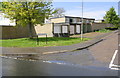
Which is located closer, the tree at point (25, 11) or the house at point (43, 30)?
the tree at point (25, 11)

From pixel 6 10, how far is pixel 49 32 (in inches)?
387

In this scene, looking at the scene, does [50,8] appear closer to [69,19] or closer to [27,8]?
[27,8]

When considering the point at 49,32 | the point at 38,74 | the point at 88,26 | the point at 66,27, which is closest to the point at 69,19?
the point at 88,26

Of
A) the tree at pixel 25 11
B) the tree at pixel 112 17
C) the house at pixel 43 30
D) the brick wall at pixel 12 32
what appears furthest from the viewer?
the tree at pixel 112 17

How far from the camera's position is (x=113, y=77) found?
539cm

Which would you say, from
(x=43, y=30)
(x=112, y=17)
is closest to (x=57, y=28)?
(x=43, y=30)

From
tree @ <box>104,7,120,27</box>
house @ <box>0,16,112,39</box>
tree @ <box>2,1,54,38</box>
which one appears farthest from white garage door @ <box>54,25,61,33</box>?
tree @ <box>104,7,120,27</box>

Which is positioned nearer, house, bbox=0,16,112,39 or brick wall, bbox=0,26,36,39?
brick wall, bbox=0,26,36,39

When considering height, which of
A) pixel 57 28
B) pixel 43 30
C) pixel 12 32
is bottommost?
pixel 12 32

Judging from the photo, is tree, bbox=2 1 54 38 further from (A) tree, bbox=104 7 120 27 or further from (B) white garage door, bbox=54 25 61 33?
(A) tree, bbox=104 7 120 27

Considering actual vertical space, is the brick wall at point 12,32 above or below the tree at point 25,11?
below

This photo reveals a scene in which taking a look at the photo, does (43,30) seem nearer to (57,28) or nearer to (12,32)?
(57,28)

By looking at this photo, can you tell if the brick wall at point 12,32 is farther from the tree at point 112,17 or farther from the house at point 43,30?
the tree at point 112,17

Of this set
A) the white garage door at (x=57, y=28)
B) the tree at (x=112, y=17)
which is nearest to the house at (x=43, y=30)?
the white garage door at (x=57, y=28)
